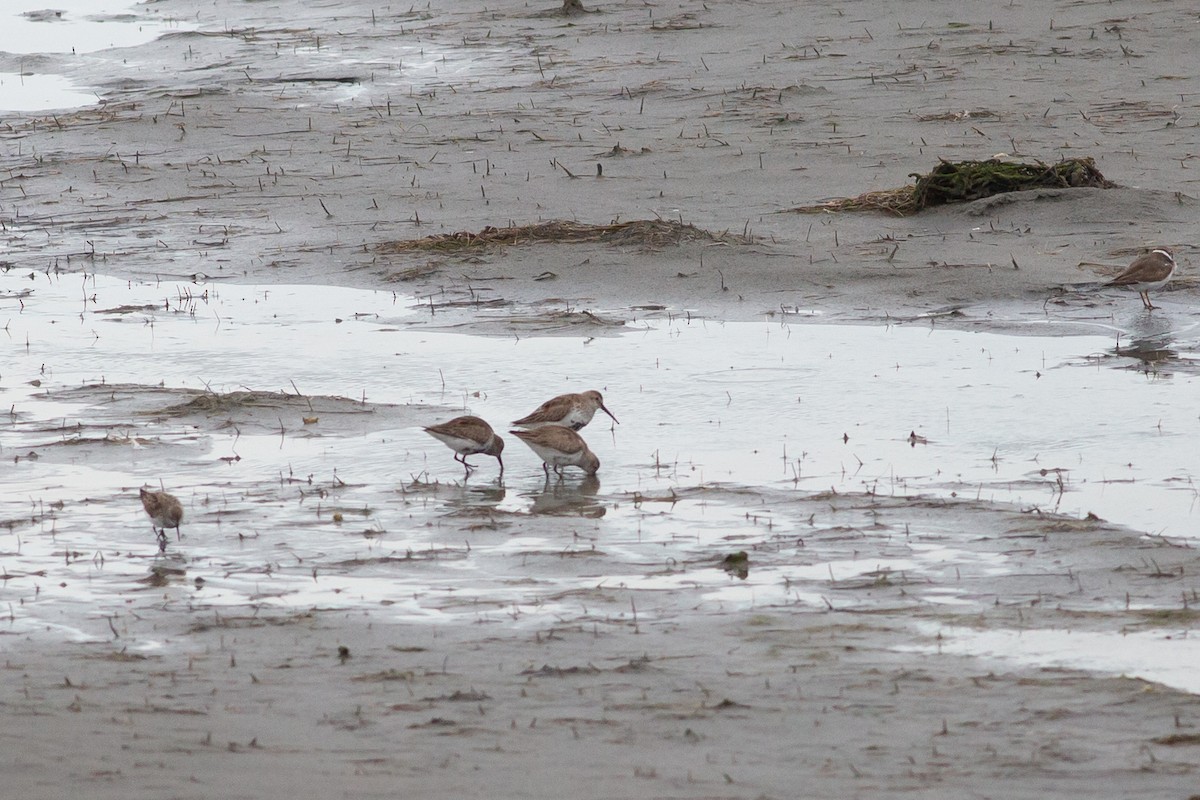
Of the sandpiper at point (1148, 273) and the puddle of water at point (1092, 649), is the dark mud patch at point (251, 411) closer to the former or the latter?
the puddle of water at point (1092, 649)

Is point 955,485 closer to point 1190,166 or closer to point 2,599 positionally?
point 2,599

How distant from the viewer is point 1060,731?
5.80 meters

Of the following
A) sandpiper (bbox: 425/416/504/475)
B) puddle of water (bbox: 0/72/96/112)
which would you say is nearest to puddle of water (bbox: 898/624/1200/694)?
sandpiper (bbox: 425/416/504/475)

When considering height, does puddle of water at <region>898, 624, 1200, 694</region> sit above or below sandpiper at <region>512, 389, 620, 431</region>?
below

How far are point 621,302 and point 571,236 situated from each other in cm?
168

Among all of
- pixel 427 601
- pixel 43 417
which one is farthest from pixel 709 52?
pixel 427 601

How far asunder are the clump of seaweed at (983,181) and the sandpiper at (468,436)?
743cm

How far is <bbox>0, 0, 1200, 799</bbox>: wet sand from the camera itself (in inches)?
227

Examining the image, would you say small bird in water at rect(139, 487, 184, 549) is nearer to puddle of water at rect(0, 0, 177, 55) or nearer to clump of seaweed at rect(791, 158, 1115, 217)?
clump of seaweed at rect(791, 158, 1115, 217)

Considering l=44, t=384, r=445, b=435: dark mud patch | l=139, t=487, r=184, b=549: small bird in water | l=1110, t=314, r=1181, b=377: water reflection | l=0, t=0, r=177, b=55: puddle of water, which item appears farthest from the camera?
l=0, t=0, r=177, b=55: puddle of water

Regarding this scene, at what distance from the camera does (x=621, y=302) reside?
548 inches

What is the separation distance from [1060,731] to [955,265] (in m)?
8.64

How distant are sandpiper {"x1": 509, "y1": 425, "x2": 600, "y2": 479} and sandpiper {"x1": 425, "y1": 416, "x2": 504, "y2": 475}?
17 centimetres

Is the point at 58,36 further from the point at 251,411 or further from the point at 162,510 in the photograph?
the point at 162,510
